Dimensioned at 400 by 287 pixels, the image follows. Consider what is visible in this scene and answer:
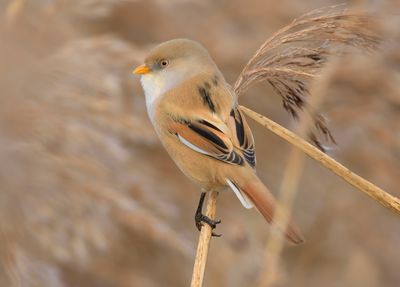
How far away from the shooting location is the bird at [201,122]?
240 centimetres

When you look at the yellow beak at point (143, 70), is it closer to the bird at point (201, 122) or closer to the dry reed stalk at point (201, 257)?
the bird at point (201, 122)

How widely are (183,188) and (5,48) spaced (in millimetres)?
1401

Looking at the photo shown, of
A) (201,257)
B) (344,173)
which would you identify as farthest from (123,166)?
(344,173)

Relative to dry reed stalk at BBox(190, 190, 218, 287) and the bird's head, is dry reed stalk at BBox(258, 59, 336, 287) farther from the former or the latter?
the bird's head

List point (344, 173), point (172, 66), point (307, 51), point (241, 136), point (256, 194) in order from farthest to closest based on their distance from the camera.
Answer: point (172, 66) < point (241, 136) < point (256, 194) < point (307, 51) < point (344, 173)

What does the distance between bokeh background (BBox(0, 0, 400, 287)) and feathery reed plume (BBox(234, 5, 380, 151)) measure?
0.11 metres

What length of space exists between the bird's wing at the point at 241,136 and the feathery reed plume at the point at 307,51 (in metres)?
0.25

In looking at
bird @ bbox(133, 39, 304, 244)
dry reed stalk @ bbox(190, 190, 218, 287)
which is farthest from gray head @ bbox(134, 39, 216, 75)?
dry reed stalk @ bbox(190, 190, 218, 287)

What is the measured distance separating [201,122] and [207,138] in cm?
6

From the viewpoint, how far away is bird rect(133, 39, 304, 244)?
240cm

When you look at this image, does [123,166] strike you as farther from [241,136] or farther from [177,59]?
[241,136]

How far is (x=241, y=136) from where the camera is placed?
97.5 inches

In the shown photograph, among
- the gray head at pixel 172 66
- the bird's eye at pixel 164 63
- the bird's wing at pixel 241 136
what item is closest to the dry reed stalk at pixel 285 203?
the bird's wing at pixel 241 136

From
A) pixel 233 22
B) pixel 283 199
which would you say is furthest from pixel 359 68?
pixel 233 22
